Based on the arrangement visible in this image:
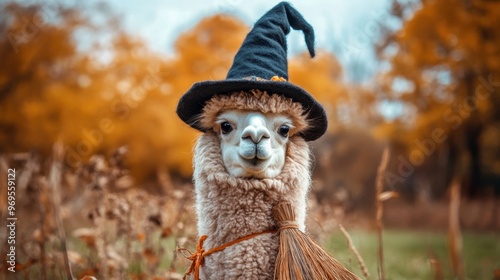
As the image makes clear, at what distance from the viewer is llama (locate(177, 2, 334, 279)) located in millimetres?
2408

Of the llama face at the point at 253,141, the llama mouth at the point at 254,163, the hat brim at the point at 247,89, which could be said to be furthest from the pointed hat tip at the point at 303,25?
the llama mouth at the point at 254,163

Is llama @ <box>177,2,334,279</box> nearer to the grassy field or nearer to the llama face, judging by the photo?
the llama face

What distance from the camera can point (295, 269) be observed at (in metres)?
2.26

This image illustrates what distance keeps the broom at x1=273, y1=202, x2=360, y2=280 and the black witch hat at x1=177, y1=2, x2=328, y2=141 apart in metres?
0.58

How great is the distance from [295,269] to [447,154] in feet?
48.0

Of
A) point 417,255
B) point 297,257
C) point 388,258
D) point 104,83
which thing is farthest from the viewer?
point 104,83

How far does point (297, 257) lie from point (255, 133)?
0.63m

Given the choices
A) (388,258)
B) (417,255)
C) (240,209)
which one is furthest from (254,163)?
(417,255)

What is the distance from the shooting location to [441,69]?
1201cm

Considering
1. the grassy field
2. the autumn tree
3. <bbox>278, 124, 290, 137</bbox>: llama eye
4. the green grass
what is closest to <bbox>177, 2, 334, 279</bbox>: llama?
<bbox>278, 124, 290, 137</bbox>: llama eye

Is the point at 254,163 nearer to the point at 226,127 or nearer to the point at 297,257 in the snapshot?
the point at 226,127

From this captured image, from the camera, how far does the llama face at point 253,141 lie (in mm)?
2385

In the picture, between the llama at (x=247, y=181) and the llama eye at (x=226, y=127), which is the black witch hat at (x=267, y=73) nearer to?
the llama at (x=247, y=181)

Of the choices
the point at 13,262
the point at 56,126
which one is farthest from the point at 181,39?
the point at 13,262
